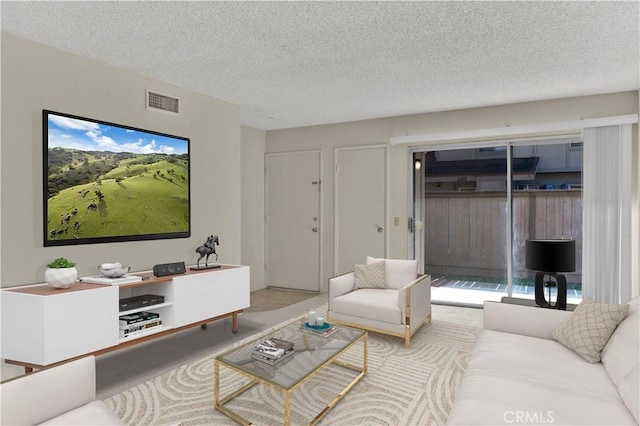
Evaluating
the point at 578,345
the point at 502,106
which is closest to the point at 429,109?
the point at 502,106

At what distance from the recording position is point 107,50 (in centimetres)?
301

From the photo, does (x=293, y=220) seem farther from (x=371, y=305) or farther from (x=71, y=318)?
(x=71, y=318)

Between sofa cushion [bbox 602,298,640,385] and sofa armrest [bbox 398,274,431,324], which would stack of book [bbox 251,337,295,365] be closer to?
sofa armrest [bbox 398,274,431,324]

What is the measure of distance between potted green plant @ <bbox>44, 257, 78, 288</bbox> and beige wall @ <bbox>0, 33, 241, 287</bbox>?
0.25m

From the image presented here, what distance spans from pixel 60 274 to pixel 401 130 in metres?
4.24

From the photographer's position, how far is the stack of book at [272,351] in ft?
7.73

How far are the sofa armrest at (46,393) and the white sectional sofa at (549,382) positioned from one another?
1646 mm

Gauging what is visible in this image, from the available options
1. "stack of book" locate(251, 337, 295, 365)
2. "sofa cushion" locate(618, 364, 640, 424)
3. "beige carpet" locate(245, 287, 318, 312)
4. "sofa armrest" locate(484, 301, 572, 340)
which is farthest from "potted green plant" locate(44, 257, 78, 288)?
"sofa cushion" locate(618, 364, 640, 424)

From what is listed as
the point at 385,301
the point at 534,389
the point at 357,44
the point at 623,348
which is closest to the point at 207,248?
the point at 385,301

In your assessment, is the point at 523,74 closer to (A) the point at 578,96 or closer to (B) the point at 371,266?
(A) the point at 578,96

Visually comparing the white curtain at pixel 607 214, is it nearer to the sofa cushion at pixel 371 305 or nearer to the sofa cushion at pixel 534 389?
the sofa cushion at pixel 371 305

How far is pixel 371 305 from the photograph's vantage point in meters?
3.56

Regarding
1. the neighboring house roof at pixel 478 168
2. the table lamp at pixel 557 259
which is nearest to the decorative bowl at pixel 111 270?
the table lamp at pixel 557 259

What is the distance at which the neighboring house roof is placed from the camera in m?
4.79
